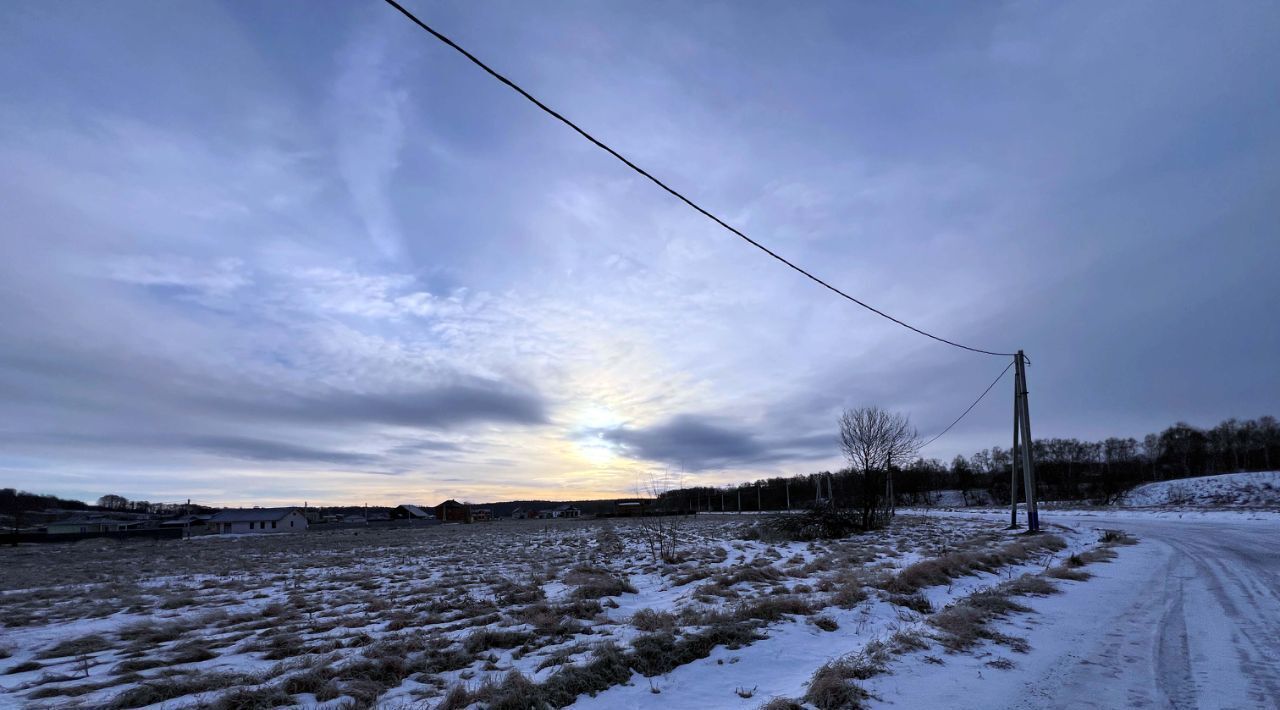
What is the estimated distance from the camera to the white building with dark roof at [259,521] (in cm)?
9019

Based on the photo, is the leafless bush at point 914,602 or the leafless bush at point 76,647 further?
the leafless bush at point 914,602

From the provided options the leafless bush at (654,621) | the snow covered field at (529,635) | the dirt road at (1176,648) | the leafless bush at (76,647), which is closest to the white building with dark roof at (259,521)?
the snow covered field at (529,635)

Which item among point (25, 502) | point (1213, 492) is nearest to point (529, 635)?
point (1213, 492)

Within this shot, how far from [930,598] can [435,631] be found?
8748 mm

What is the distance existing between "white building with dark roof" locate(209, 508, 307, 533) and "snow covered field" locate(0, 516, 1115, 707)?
8648cm

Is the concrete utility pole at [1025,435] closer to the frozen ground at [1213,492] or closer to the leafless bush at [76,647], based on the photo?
the leafless bush at [76,647]

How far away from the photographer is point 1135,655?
689 cm

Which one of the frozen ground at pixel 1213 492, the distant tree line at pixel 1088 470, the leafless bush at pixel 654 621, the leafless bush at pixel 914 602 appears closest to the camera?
the leafless bush at pixel 654 621

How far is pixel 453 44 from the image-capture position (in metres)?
5.55

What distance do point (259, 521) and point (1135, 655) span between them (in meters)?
109

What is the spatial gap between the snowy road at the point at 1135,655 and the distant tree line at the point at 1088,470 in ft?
299

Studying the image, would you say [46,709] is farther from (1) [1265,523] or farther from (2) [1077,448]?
(2) [1077,448]

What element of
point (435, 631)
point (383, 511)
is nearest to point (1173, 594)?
point (435, 631)

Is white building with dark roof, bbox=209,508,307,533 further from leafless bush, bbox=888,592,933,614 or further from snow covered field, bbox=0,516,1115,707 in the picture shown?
leafless bush, bbox=888,592,933,614
